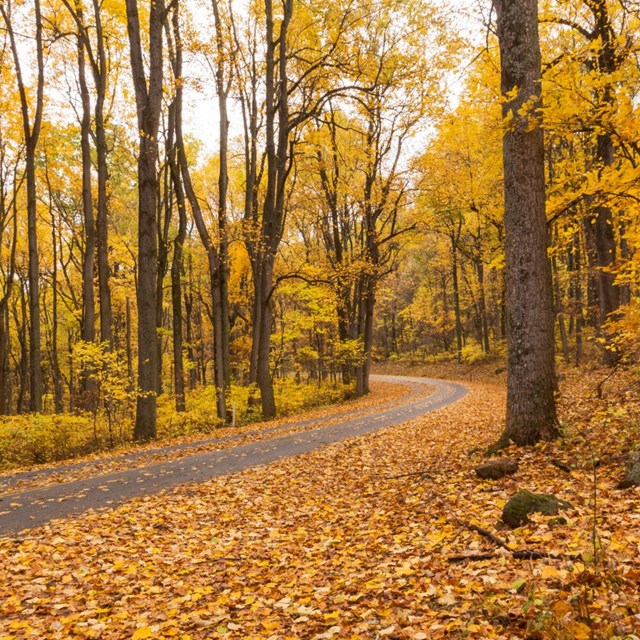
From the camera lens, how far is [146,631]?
153 inches

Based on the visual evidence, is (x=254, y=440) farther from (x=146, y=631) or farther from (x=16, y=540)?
(x=146, y=631)

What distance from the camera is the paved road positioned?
7.19 m

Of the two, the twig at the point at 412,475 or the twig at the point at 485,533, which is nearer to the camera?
the twig at the point at 485,533

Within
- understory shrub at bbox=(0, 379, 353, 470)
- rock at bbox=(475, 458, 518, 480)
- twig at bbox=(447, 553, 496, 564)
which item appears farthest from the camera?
understory shrub at bbox=(0, 379, 353, 470)

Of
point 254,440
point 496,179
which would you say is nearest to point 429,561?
point 254,440

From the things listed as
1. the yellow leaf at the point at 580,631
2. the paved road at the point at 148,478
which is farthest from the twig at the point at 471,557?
the paved road at the point at 148,478

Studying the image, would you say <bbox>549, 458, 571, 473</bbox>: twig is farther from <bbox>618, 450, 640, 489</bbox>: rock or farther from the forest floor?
<bbox>618, 450, 640, 489</bbox>: rock

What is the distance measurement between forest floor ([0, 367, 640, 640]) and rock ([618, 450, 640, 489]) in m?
0.14

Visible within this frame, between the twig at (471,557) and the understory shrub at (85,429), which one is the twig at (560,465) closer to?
the twig at (471,557)

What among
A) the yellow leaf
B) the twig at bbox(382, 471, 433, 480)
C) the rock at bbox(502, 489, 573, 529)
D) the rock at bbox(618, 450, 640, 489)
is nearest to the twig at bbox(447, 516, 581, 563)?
the rock at bbox(502, 489, 573, 529)

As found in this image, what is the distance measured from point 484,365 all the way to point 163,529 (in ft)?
98.4

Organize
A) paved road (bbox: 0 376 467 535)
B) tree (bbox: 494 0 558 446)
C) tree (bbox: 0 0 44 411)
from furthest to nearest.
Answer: tree (bbox: 0 0 44 411) → paved road (bbox: 0 376 467 535) → tree (bbox: 494 0 558 446)

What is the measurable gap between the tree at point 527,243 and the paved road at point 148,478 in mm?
5711

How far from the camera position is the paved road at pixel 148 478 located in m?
7.19
